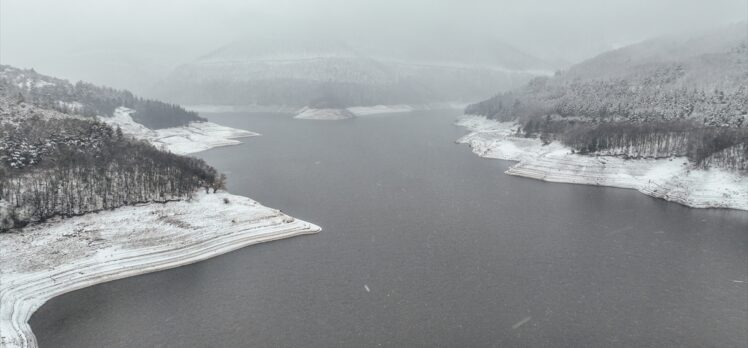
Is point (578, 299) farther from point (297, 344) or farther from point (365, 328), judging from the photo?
point (297, 344)

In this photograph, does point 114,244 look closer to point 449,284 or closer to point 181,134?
point 449,284

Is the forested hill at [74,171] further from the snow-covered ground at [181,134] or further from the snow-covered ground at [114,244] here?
the snow-covered ground at [181,134]

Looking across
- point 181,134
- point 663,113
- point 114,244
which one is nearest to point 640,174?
point 663,113

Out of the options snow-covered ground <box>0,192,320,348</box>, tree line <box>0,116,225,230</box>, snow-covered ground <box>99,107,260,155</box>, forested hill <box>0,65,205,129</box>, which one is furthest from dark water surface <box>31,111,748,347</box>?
forested hill <box>0,65,205,129</box>

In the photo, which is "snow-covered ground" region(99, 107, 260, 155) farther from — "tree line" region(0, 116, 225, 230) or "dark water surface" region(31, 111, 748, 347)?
"dark water surface" region(31, 111, 748, 347)

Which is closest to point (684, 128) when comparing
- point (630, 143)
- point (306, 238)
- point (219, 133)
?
point (630, 143)
